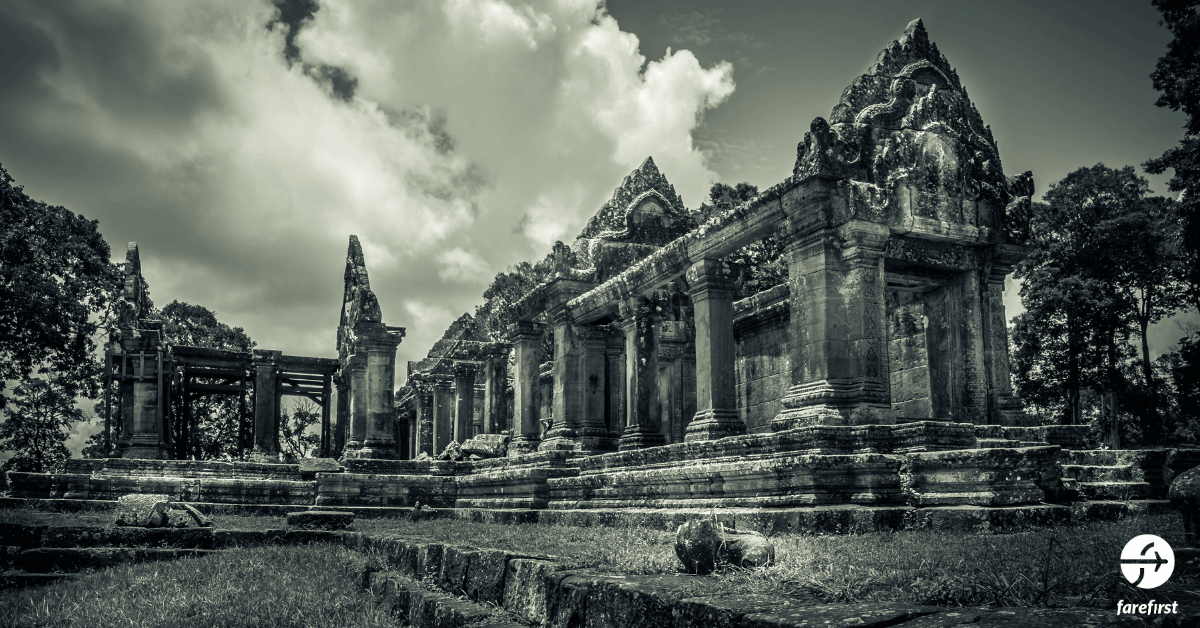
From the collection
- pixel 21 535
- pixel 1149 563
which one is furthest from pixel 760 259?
pixel 1149 563

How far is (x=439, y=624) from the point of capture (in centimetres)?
507

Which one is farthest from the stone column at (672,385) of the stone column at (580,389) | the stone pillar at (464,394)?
the stone pillar at (464,394)

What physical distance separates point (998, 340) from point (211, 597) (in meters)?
9.29

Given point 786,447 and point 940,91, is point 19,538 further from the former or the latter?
point 940,91

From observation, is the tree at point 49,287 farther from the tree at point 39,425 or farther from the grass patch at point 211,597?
the grass patch at point 211,597

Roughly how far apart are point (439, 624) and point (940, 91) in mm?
9294

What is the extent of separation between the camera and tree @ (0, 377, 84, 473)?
2973cm

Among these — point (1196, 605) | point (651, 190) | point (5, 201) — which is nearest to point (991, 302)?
point (651, 190)

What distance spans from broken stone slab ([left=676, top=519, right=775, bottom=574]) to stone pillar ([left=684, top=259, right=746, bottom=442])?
7.40 metres

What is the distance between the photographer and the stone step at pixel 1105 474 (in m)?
8.93

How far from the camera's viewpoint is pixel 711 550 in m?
4.19

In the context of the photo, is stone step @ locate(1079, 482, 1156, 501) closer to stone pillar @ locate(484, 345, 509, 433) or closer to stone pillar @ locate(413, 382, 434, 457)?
stone pillar @ locate(484, 345, 509, 433)

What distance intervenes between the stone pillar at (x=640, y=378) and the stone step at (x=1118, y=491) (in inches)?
271

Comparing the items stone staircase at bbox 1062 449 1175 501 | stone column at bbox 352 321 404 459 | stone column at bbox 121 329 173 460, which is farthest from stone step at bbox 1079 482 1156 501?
stone column at bbox 121 329 173 460
